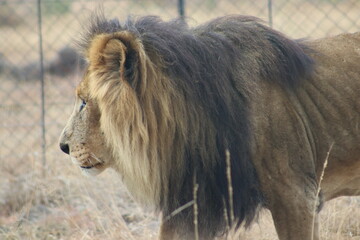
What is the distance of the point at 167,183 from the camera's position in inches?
127

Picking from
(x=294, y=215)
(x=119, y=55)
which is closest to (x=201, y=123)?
(x=119, y=55)

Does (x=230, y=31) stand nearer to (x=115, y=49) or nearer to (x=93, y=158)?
(x=115, y=49)

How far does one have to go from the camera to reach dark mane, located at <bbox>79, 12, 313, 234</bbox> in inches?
124

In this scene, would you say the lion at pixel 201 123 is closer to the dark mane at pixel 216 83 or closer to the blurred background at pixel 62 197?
the dark mane at pixel 216 83

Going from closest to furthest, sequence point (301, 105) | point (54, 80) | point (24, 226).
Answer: point (301, 105) < point (24, 226) < point (54, 80)

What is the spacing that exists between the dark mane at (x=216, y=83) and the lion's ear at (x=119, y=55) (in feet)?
0.24

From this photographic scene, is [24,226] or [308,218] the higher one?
[308,218]

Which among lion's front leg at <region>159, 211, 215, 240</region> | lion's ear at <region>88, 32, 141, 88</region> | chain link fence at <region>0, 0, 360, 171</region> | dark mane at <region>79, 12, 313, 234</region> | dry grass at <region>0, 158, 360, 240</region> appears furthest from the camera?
chain link fence at <region>0, 0, 360, 171</region>

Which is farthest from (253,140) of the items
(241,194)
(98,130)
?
(98,130)

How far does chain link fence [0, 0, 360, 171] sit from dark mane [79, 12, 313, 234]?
2918mm

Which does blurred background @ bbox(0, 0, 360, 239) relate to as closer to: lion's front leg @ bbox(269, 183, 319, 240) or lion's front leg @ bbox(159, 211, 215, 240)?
lion's front leg @ bbox(159, 211, 215, 240)

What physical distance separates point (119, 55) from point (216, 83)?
1.55ft

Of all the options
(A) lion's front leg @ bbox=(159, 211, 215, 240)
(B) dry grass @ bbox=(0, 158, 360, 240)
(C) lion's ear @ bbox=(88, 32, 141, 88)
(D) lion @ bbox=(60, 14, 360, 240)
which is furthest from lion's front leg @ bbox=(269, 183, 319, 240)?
(C) lion's ear @ bbox=(88, 32, 141, 88)

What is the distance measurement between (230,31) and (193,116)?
499 millimetres
